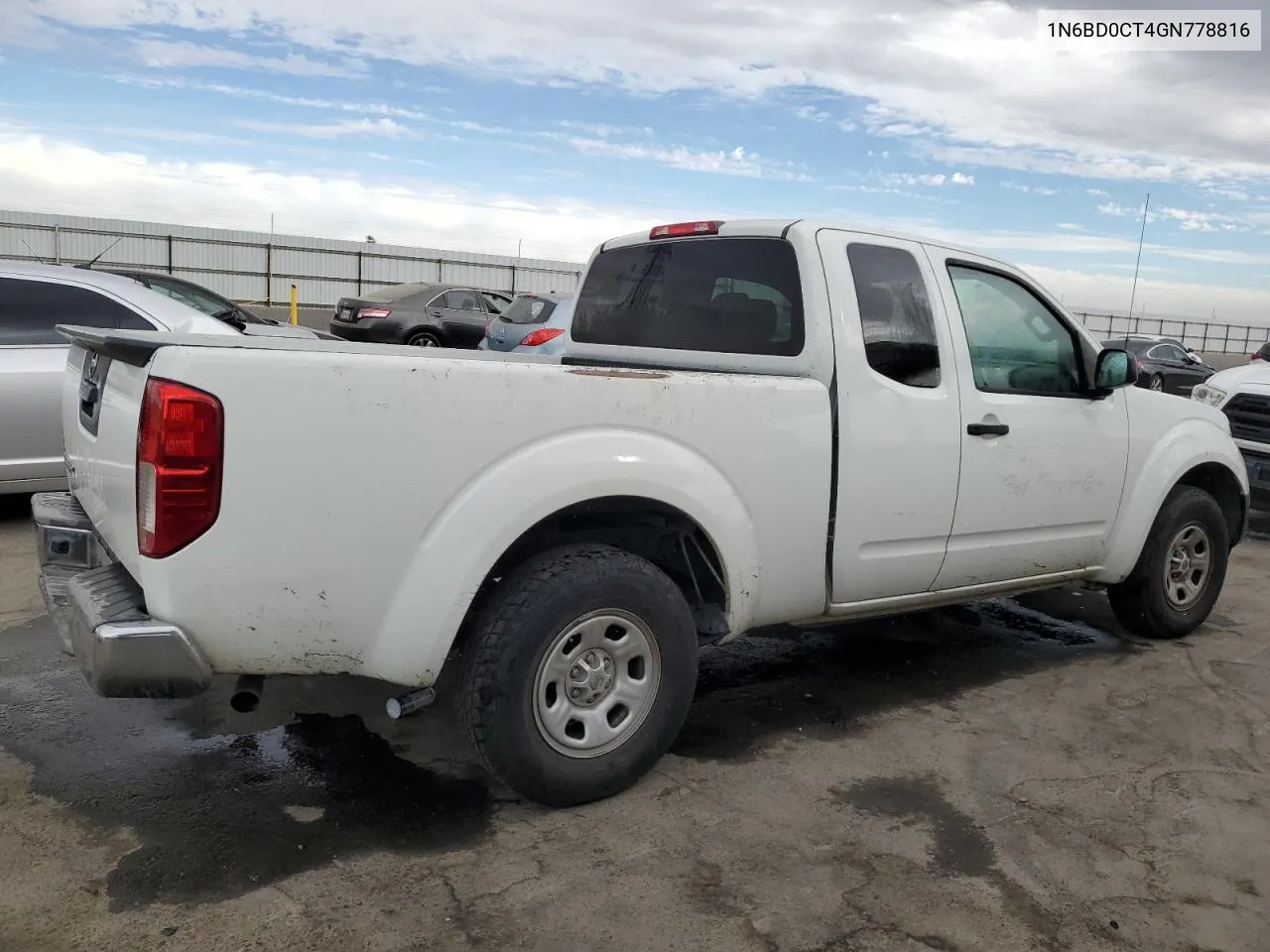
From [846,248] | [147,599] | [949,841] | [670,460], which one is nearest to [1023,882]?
[949,841]

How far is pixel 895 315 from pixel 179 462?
258 centimetres

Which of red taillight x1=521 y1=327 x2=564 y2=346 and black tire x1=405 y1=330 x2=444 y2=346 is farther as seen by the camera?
→ black tire x1=405 y1=330 x2=444 y2=346

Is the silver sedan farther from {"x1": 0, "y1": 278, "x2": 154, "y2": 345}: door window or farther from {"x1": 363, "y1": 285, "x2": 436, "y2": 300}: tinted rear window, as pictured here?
{"x1": 363, "y1": 285, "x2": 436, "y2": 300}: tinted rear window

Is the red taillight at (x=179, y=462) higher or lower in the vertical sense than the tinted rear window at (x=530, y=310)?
lower

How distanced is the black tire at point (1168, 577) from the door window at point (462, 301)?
14.6m

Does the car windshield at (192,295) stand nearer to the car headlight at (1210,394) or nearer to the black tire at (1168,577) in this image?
the black tire at (1168,577)

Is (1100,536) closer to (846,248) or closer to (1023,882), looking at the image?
(846,248)

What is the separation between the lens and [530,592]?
300 cm

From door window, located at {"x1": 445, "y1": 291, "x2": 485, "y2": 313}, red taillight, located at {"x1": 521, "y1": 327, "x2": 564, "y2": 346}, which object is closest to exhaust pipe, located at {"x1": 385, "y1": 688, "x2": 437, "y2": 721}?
red taillight, located at {"x1": 521, "y1": 327, "x2": 564, "y2": 346}

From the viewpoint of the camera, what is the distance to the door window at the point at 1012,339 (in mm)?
4223

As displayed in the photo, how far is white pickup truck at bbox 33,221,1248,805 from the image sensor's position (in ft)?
8.67

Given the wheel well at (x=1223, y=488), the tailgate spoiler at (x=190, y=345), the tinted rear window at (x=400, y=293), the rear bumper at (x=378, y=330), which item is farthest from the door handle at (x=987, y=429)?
the tinted rear window at (x=400, y=293)

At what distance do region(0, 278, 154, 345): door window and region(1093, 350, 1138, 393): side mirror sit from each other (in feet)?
17.5

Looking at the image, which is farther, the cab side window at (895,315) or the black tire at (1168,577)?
the black tire at (1168,577)
